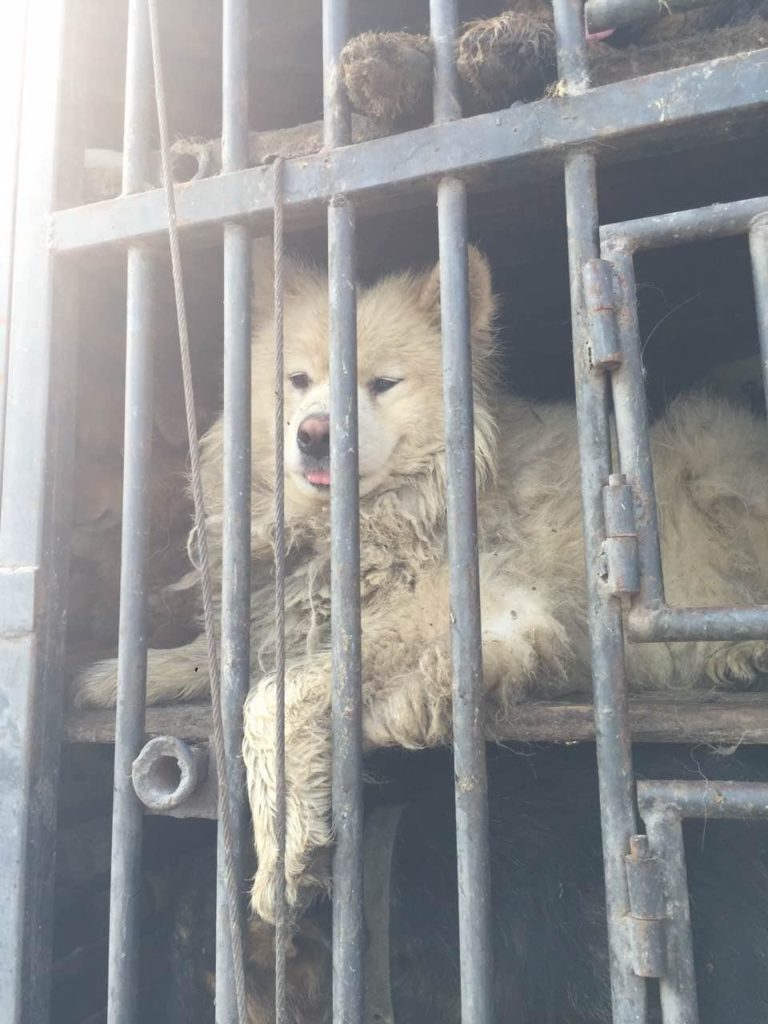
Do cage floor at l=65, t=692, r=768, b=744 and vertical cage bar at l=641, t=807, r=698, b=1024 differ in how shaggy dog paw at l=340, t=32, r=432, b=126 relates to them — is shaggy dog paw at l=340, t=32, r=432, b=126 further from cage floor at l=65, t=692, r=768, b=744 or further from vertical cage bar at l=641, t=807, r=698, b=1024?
vertical cage bar at l=641, t=807, r=698, b=1024

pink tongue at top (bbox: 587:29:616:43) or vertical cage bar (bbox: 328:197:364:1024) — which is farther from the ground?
pink tongue at top (bbox: 587:29:616:43)

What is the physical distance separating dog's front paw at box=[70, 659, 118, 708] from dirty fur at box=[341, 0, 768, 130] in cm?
177

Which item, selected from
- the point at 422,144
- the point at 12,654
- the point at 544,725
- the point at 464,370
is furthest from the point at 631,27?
the point at 12,654

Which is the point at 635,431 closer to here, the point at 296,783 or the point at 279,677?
the point at 279,677

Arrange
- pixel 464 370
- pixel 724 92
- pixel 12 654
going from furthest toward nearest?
pixel 12 654, pixel 464 370, pixel 724 92

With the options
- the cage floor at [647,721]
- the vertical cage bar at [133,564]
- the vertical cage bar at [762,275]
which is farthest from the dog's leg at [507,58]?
the cage floor at [647,721]

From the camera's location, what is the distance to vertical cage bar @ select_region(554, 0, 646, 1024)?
4.99ft

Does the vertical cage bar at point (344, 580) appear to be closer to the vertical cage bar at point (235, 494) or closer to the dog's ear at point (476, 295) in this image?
the vertical cage bar at point (235, 494)

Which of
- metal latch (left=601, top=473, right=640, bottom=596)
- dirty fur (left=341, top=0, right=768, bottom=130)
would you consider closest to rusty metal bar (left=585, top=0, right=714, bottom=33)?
dirty fur (left=341, top=0, right=768, bottom=130)

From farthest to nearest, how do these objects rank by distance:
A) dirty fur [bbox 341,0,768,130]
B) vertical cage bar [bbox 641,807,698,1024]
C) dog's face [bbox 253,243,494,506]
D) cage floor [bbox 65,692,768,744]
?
dog's face [bbox 253,243,494,506] < dirty fur [bbox 341,0,768,130] < cage floor [bbox 65,692,768,744] < vertical cage bar [bbox 641,807,698,1024]

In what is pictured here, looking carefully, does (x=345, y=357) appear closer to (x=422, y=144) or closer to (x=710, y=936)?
(x=422, y=144)

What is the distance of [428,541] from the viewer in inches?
112

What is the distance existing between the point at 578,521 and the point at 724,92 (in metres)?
1.45

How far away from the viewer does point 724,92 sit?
1729mm
